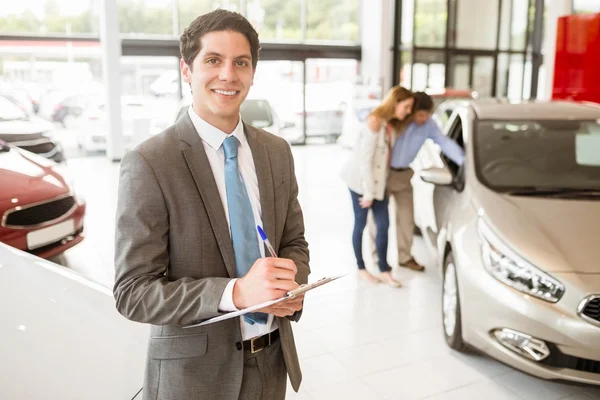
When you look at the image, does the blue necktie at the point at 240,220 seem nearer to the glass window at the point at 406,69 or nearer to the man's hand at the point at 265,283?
the man's hand at the point at 265,283

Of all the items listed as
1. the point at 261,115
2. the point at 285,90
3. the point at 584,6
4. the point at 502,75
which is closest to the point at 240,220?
the point at 261,115

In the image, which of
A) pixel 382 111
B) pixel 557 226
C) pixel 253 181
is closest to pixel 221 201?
pixel 253 181

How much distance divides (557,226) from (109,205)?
560cm

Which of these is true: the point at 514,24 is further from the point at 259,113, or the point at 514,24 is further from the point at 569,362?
the point at 569,362

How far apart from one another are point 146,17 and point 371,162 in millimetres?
9039

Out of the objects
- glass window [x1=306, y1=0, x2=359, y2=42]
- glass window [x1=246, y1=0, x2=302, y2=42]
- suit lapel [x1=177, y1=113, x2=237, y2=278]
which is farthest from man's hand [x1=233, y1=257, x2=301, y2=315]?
glass window [x1=306, y1=0, x2=359, y2=42]

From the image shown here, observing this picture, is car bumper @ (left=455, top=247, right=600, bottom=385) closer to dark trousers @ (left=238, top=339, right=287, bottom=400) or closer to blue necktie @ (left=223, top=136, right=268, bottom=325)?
dark trousers @ (left=238, top=339, right=287, bottom=400)

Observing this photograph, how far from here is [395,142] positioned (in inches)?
166

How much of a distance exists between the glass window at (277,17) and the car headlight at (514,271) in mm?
10977

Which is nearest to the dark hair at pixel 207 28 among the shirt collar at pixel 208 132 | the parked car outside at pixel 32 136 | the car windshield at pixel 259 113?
the shirt collar at pixel 208 132

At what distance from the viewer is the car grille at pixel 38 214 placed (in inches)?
148

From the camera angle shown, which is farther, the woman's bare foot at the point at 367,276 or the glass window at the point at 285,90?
the glass window at the point at 285,90

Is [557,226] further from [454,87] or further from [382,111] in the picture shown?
[454,87]

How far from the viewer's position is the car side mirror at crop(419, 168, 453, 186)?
339 cm
